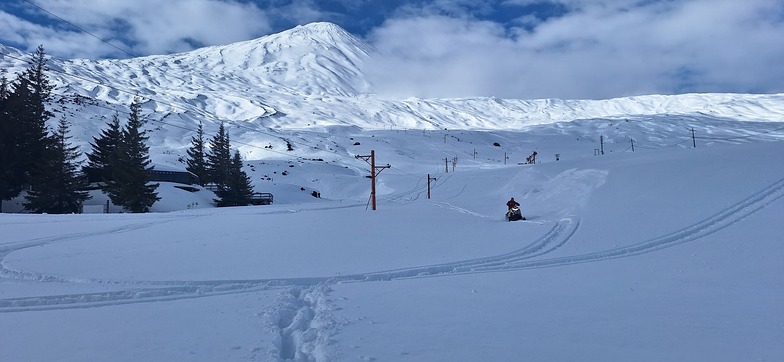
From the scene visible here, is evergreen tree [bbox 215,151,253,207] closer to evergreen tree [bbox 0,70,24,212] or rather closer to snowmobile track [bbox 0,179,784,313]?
evergreen tree [bbox 0,70,24,212]

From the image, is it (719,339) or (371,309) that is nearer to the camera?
(719,339)

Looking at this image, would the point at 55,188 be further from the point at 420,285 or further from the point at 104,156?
the point at 420,285

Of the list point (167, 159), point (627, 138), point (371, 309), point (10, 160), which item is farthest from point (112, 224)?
point (627, 138)

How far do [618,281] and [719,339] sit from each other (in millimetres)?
3165

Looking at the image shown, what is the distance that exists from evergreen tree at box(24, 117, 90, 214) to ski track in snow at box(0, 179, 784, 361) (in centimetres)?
2282

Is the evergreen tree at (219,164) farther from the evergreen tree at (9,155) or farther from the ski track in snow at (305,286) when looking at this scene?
the ski track in snow at (305,286)

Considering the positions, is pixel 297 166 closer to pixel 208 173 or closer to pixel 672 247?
pixel 208 173

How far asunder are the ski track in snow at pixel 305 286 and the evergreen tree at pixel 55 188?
2282 centimetres

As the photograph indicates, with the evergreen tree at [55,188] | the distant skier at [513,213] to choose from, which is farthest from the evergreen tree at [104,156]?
the distant skier at [513,213]

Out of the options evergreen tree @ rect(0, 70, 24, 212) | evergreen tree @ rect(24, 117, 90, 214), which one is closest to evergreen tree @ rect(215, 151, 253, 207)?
evergreen tree @ rect(24, 117, 90, 214)

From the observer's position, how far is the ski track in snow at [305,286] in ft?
17.9

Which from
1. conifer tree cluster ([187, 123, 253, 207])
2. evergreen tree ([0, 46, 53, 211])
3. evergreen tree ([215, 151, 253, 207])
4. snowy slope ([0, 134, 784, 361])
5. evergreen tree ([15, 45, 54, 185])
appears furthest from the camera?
conifer tree cluster ([187, 123, 253, 207])

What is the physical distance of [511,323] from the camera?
5773 mm

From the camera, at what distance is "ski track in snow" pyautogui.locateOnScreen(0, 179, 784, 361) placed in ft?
17.9
